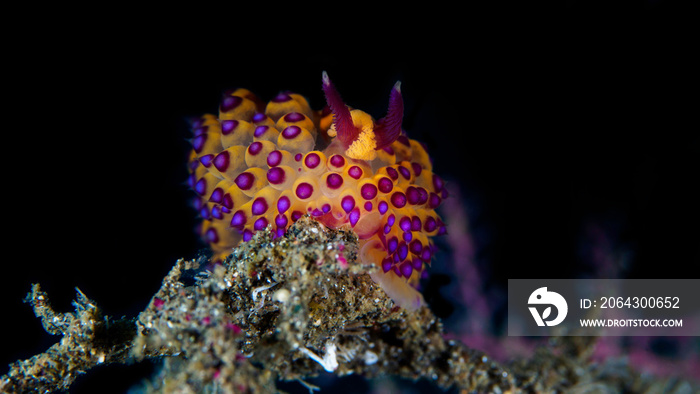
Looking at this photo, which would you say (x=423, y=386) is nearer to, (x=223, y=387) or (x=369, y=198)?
(x=369, y=198)

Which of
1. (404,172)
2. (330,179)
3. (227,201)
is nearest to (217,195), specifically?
(227,201)

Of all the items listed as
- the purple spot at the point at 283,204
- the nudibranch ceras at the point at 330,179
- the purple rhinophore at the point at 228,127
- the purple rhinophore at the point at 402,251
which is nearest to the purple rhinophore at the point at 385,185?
the nudibranch ceras at the point at 330,179

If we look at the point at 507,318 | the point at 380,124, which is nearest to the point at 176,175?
the point at 380,124

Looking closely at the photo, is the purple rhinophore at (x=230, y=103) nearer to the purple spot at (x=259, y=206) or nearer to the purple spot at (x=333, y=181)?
the purple spot at (x=259, y=206)

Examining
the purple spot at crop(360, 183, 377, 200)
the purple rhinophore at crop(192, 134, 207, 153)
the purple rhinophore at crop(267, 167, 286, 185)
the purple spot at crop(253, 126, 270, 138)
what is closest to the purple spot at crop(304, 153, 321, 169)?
the purple rhinophore at crop(267, 167, 286, 185)

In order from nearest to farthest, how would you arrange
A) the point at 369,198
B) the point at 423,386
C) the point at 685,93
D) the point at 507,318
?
the point at 369,198, the point at 685,93, the point at 423,386, the point at 507,318

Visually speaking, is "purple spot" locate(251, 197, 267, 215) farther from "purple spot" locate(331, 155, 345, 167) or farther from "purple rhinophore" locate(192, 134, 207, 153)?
"purple rhinophore" locate(192, 134, 207, 153)
